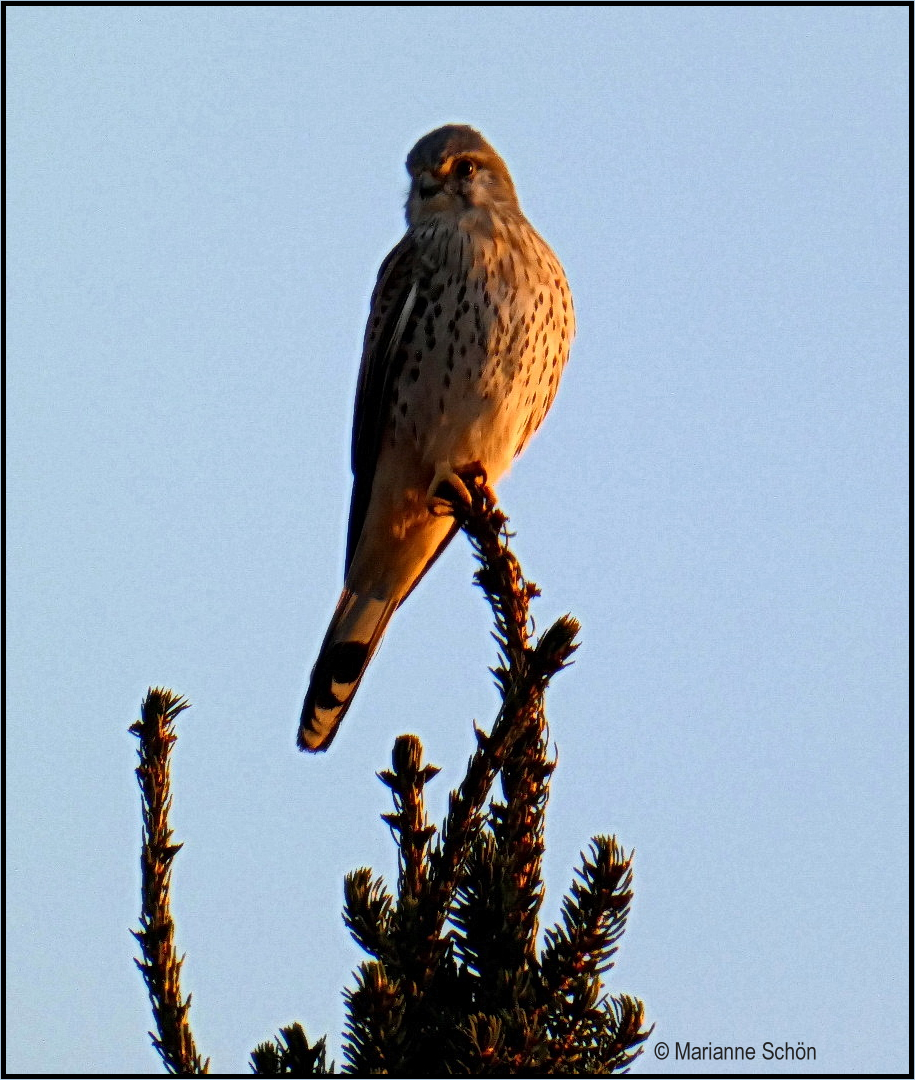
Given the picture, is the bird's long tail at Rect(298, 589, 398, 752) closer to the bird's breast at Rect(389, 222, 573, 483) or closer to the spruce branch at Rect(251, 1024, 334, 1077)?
the bird's breast at Rect(389, 222, 573, 483)

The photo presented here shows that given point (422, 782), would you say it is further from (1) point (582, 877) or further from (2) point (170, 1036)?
(2) point (170, 1036)

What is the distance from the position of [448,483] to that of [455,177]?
1.27 metres

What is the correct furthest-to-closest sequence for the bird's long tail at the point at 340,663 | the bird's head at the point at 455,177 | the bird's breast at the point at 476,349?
the bird's head at the point at 455,177
the bird's breast at the point at 476,349
the bird's long tail at the point at 340,663

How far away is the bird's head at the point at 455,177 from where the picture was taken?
14.8ft

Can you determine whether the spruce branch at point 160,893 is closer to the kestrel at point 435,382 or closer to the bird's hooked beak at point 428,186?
the kestrel at point 435,382

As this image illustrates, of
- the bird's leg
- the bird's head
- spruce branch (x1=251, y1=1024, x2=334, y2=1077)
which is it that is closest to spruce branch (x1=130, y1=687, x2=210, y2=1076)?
spruce branch (x1=251, y1=1024, x2=334, y2=1077)

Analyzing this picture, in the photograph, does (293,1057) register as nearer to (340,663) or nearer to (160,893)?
(160,893)

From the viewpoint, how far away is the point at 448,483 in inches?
163

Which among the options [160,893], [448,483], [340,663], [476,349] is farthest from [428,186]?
[160,893]

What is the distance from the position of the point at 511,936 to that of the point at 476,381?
2.34 m

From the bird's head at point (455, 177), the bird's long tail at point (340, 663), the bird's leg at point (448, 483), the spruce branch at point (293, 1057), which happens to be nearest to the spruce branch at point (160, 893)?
the spruce branch at point (293, 1057)

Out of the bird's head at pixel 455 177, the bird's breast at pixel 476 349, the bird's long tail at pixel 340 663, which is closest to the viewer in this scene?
the bird's long tail at pixel 340 663

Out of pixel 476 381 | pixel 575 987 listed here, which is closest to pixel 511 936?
pixel 575 987

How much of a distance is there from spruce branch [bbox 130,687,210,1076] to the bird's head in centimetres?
277
